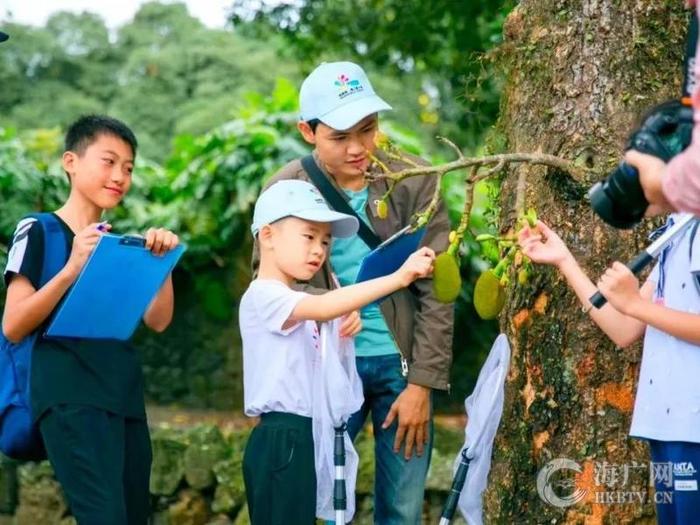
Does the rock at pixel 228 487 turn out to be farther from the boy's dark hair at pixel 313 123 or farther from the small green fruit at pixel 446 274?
the small green fruit at pixel 446 274

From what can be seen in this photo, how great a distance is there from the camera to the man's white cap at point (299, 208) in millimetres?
4125

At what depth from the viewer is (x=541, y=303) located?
14.2 feet

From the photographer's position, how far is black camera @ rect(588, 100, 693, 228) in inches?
127

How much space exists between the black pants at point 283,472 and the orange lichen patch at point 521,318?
78 cm

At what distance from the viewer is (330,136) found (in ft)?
14.6

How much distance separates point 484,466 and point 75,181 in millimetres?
1636

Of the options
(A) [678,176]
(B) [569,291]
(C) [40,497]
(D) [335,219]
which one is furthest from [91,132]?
(C) [40,497]

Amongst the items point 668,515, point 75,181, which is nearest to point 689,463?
point 668,515

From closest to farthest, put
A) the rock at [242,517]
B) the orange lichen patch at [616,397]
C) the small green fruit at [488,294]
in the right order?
the small green fruit at [488,294], the orange lichen patch at [616,397], the rock at [242,517]

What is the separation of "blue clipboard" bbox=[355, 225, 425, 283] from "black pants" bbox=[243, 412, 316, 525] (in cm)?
48

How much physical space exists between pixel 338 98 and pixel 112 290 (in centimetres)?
96

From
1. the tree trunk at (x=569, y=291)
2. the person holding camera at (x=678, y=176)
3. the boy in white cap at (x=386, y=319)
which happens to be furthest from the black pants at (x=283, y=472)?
the person holding camera at (x=678, y=176)

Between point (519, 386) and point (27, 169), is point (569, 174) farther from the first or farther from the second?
point (27, 169)

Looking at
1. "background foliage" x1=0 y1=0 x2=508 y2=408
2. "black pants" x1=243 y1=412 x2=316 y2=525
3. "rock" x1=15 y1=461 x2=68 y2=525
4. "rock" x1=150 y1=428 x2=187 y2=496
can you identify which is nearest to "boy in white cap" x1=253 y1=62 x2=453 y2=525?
"black pants" x1=243 y1=412 x2=316 y2=525
